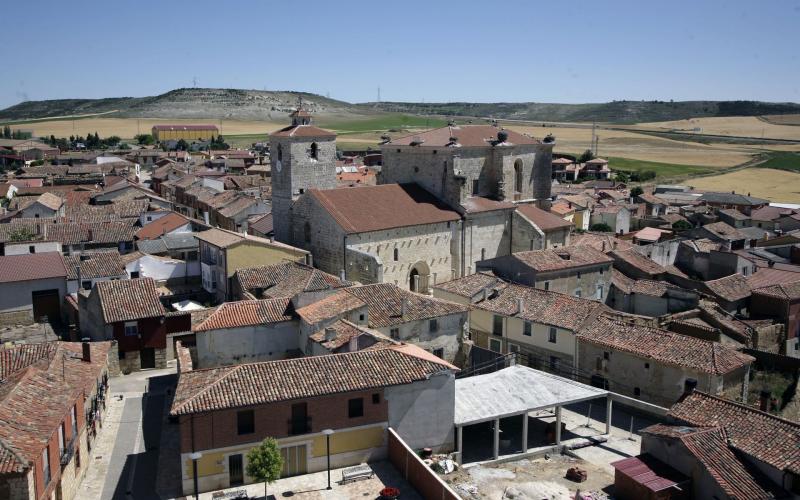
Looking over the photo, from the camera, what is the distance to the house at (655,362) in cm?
2683

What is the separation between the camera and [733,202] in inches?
3093

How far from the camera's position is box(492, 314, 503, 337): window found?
32875 mm

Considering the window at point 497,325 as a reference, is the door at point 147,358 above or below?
below

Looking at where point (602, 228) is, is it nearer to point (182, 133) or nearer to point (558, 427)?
point (558, 427)

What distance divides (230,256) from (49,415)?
1851 centimetres

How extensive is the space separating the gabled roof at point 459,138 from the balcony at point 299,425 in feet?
91.8

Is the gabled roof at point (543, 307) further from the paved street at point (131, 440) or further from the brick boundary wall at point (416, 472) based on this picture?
the paved street at point (131, 440)

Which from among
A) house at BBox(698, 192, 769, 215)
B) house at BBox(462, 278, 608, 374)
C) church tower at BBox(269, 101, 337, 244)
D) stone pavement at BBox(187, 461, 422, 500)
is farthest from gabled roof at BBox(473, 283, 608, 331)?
house at BBox(698, 192, 769, 215)

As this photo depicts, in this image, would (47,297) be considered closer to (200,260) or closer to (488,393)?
(200,260)

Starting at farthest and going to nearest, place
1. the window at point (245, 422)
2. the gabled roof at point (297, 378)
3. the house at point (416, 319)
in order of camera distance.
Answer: the house at point (416, 319) → the window at point (245, 422) → the gabled roof at point (297, 378)

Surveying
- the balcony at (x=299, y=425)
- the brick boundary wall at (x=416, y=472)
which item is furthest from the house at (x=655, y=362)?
the balcony at (x=299, y=425)

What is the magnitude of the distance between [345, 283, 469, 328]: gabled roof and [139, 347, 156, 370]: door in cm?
940

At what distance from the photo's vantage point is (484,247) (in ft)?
154

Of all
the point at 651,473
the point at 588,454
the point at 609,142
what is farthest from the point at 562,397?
the point at 609,142
